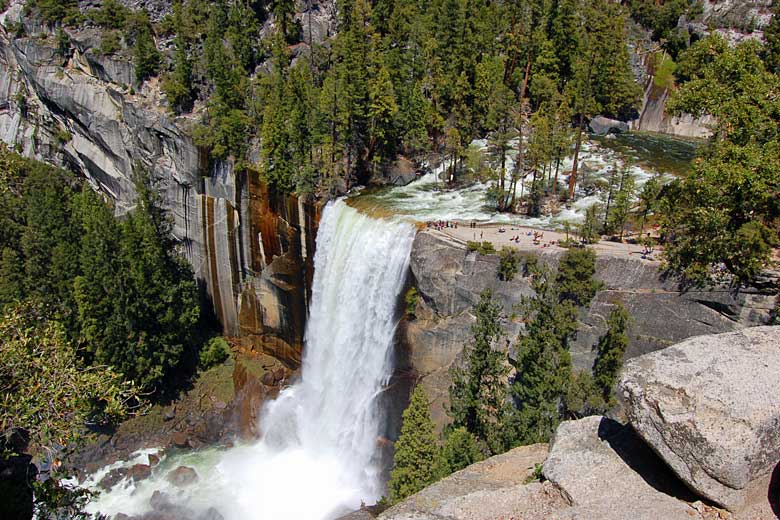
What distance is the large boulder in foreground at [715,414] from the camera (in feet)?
38.5

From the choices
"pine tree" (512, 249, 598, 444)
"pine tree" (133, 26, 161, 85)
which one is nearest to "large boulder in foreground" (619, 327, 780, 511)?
"pine tree" (512, 249, 598, 444)

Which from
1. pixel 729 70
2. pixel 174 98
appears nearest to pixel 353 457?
pixel 729 70

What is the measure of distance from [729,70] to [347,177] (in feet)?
93.7

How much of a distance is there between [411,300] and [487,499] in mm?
20745

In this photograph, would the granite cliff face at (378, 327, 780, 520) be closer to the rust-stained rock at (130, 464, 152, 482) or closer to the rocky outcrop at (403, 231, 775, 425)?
the rocky outcrop at (403, 231, 775, 425)

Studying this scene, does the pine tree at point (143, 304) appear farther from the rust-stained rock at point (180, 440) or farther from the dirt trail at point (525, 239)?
the dirt trail at point (525, 239)

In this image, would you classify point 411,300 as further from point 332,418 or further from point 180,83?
point 180,83

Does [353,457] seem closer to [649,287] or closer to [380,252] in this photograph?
[380,252]

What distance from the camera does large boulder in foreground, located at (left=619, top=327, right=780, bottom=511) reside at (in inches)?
462

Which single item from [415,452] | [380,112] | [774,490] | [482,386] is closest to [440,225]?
[482,386]

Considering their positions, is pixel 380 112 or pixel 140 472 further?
pixel 380 112

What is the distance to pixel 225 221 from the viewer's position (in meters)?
48.2

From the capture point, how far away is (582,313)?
30.0 metres

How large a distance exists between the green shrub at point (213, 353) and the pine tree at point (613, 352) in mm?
31245
